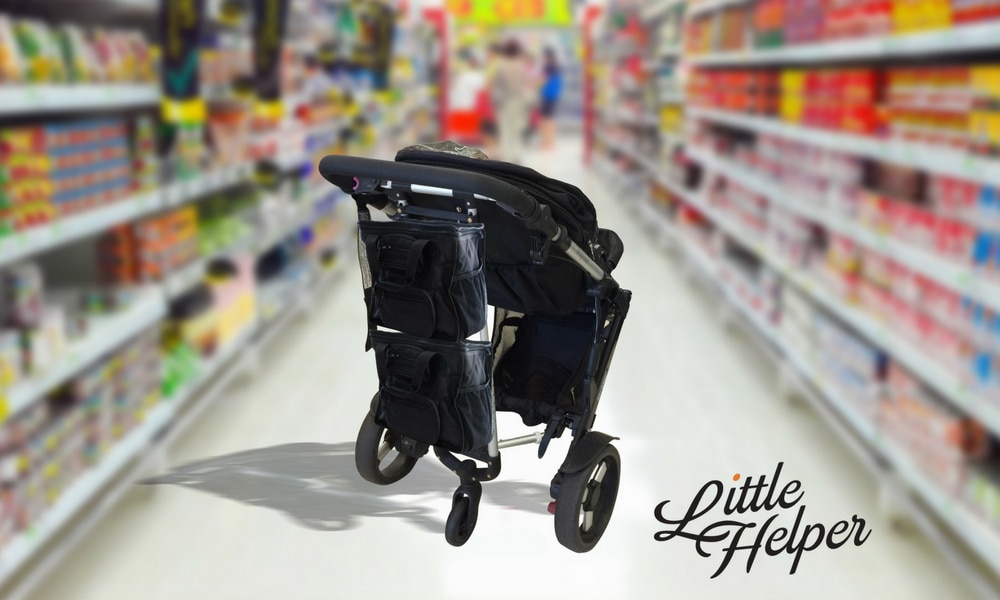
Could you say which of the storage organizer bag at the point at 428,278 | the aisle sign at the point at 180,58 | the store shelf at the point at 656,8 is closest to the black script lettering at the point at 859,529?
the storage organizer bag at the point at 428,278

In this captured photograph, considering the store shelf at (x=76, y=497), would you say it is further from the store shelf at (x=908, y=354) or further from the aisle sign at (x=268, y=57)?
the store shelf at (x=908, y=354)

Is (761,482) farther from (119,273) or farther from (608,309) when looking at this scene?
(119,273)

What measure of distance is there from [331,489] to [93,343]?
2288 millimetres

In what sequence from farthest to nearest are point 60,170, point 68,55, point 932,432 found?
point 932,432, point 68,55, point 60,170

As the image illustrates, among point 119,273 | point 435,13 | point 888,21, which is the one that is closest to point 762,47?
point 888,21

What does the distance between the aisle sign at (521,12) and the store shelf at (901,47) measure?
11155 mm

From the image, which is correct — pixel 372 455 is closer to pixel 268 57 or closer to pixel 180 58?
pixel 268 57

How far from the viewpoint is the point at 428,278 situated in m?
0.40

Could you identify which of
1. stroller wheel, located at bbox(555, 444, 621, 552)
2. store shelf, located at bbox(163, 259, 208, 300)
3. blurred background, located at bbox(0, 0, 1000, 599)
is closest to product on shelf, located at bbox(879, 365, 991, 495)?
blurred background, located at bbox(0, 0, 1000, 599)

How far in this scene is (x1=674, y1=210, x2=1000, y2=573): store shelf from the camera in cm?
239

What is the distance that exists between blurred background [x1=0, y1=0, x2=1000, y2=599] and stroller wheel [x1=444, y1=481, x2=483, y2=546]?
0.02 meters

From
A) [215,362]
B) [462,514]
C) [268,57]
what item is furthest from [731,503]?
[215,362]

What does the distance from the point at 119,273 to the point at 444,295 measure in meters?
2.73

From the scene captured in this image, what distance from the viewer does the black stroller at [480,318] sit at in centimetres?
40
